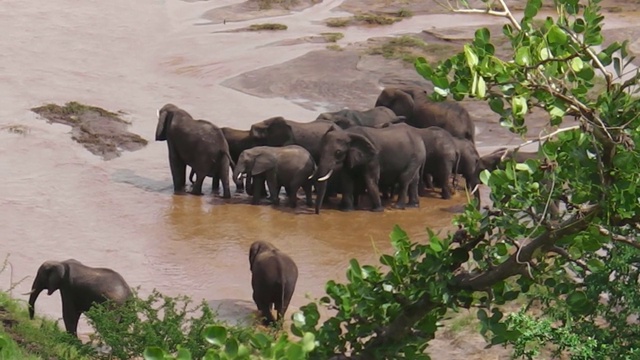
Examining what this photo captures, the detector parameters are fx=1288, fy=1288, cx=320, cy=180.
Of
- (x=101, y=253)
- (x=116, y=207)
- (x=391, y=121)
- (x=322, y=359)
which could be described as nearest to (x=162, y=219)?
(x=116, y=207)

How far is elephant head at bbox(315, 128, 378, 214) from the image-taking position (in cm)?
1492

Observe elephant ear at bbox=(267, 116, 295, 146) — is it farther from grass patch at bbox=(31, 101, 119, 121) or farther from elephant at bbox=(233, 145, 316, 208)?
grass patch at bbox=(31, 101, 119, 121)

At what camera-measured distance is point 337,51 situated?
920 inches

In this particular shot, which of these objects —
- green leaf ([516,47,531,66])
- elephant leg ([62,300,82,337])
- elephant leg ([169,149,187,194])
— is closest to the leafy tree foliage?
green leaf ([516,47,531,66])

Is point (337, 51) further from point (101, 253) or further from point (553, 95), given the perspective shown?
point (553, 95)

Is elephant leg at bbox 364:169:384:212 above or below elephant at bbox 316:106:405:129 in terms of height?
below

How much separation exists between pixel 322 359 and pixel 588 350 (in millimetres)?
1983

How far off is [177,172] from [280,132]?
1.35 m

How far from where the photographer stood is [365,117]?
17.2m

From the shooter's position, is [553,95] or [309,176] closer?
[553,95]

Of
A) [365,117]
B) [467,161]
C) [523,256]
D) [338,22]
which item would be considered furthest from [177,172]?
[338,22]

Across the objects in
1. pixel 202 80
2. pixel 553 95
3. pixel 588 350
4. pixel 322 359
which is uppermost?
pixel 553 95

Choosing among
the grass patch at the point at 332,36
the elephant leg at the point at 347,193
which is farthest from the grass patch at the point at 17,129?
the grass patch at the point at 332,36

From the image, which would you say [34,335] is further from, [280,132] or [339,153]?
[280,132]
